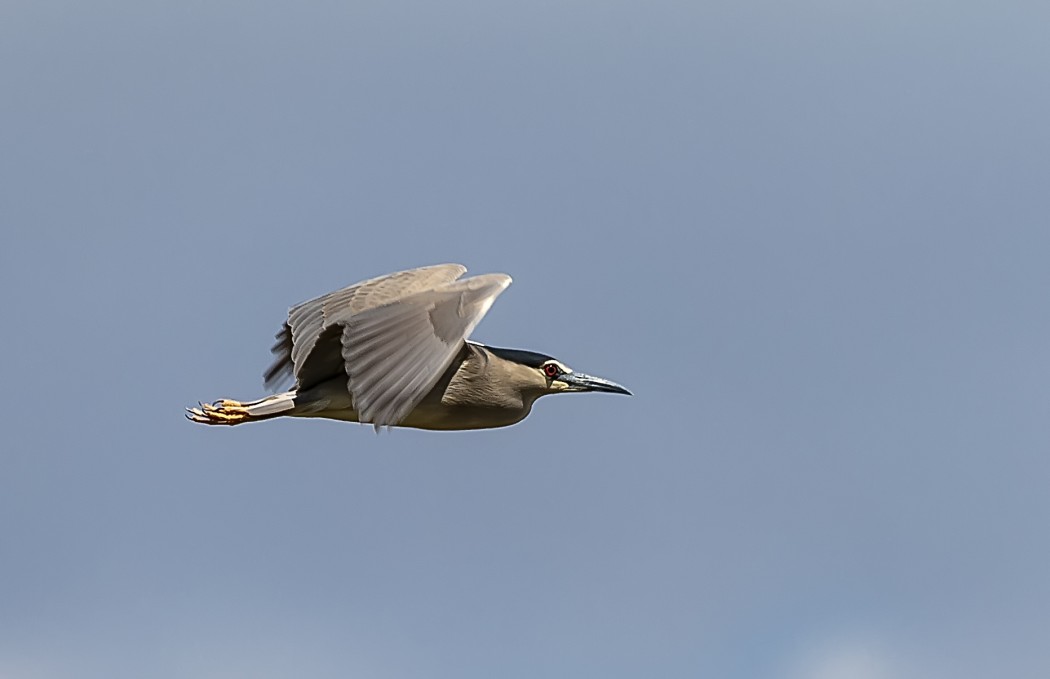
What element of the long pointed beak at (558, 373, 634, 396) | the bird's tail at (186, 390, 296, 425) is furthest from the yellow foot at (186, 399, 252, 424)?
the long pointed beak at (558, 373, 634, 396)

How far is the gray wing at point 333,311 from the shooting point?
11344 millimetres

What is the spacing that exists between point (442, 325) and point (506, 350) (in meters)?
2.66

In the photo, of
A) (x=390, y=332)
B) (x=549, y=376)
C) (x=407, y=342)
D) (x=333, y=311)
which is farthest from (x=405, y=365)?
(x=549, y=376)

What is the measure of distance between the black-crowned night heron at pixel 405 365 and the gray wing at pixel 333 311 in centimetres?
1

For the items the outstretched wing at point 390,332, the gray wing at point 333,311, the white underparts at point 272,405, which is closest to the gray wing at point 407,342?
the outstretched wing at point 390,332

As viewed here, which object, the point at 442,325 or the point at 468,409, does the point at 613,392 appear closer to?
the point at 468,409

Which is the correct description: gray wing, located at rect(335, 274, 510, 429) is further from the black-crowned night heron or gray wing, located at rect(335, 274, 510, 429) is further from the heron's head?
the heron's head

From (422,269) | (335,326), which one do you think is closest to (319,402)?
(335,326)

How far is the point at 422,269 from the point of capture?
12.7 meters

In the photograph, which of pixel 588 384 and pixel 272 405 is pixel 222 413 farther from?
pixel 588 384

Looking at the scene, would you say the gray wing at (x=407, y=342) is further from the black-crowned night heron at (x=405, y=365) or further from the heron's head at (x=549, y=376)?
the heron's head at (x=549, y=376)

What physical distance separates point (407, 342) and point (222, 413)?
2.65 metres

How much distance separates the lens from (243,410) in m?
12.0

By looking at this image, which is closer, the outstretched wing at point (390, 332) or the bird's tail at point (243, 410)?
the outstretched wing at point (390, 332)
